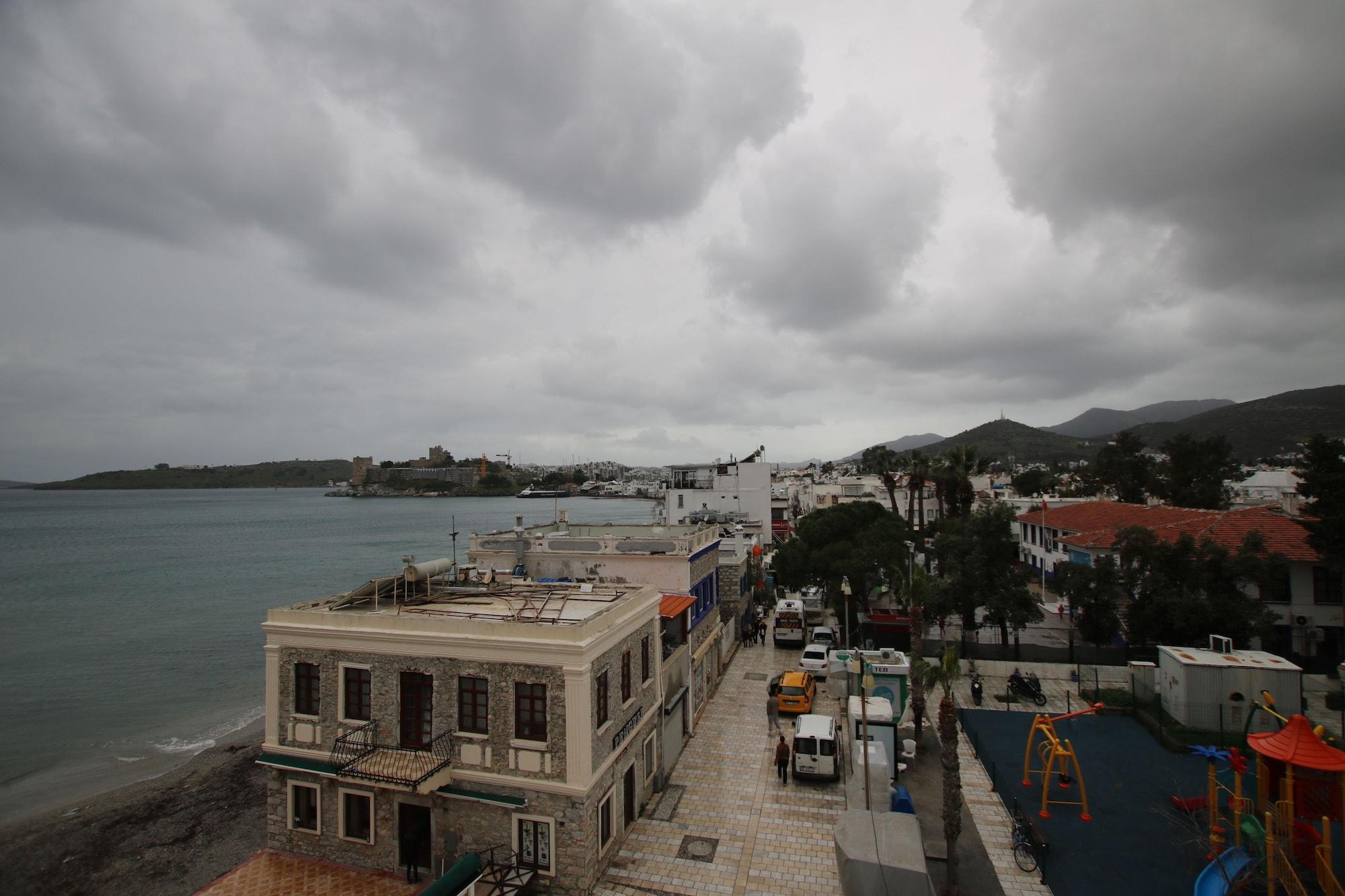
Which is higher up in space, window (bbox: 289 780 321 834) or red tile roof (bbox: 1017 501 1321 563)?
red tile roof (bbox: 1017 501 1321 563)

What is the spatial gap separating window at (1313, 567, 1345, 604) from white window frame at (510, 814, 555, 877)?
97.8 ft

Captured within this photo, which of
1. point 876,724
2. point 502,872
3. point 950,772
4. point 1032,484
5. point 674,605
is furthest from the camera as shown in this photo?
point 1032,484

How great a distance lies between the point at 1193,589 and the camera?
2314 cm

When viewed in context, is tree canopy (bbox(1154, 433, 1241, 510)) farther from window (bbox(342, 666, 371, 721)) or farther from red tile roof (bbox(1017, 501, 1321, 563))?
window (bbox(342, 666, 371, 721))

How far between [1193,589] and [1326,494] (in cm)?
606

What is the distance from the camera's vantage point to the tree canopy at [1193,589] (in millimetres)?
22281

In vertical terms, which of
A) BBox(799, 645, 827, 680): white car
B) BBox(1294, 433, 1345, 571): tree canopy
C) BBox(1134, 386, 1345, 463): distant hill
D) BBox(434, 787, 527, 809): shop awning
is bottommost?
BBox(799, 645, 827, 680): white car

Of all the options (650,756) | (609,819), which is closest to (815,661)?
(650,756)

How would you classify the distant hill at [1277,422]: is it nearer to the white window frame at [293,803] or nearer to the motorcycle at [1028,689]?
the motorcycle at [1028,689]

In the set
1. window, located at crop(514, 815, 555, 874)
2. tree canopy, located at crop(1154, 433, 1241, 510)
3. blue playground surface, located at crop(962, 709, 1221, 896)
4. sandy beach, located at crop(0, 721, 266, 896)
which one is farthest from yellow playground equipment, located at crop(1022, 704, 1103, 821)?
tree canopy, located at crop(1154, 433, 1241, 510)

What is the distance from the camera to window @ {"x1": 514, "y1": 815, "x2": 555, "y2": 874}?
12.4 m

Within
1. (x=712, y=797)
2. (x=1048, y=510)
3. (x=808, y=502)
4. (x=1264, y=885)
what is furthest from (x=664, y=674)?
(x=808, y=502)

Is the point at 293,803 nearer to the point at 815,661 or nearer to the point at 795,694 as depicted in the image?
the point at 795,694

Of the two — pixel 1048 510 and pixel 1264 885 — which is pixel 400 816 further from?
pixel 1048 510
